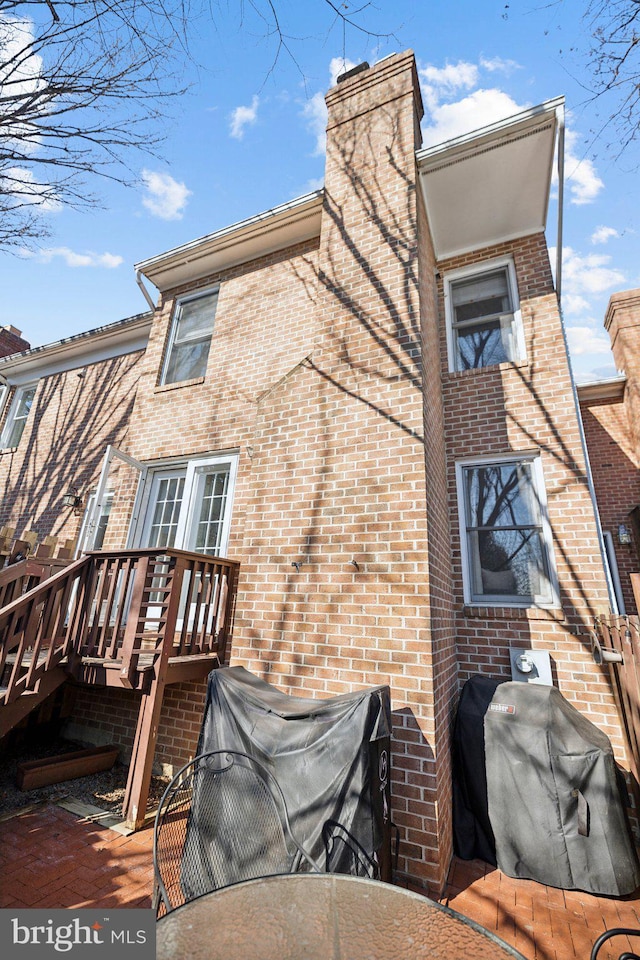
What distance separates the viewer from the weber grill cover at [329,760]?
2.15 meters

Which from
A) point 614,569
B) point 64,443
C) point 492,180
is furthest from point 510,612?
point 64,443

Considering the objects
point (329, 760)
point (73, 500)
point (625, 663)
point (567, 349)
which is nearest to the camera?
point (329, 760)

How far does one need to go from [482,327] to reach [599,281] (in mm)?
1616

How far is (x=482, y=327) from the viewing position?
A: 5.15 metres

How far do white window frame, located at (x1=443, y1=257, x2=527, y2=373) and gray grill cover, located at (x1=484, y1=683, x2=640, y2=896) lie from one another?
360 centimetres

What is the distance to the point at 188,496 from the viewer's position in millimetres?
5113

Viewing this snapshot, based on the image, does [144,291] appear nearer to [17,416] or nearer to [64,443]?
[64,443]

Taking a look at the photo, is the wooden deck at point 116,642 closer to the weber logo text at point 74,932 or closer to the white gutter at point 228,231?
the weber logo text at point 74,932

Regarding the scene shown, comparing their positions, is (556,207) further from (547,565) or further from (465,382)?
(547,565)

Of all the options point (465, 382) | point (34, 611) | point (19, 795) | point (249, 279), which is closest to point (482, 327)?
point (465, 382)

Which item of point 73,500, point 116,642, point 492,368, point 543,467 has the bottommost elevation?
point 116,642

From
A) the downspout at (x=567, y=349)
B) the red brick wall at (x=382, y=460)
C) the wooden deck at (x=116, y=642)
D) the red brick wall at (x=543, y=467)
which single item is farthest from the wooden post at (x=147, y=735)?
the downspout at (x=567, y=349)

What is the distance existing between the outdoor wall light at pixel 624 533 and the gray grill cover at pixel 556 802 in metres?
4.05

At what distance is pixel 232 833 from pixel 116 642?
188 centimetres
